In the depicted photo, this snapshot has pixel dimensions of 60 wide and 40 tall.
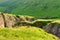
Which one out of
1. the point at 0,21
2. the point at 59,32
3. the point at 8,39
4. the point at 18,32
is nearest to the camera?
the point at 8,39

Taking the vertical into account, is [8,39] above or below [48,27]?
above

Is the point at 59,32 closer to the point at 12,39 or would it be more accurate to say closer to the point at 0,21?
the point at 0,21

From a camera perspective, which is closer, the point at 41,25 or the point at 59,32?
the point at 59,32

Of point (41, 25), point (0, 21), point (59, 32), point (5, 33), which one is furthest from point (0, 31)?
point (41, 25)

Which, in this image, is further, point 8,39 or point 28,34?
point 28,34

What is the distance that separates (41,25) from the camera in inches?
2542

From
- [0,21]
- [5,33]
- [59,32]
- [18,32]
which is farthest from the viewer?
[59,32]

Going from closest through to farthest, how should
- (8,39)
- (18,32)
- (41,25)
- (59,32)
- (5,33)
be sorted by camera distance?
1. (8,39)
2. (5,33)
3. (18,32)
4. (59,32)
5. (41,25)

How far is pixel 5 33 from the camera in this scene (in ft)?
93.9

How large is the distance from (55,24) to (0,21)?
1542cm

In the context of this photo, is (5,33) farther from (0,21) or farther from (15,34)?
(0,21)

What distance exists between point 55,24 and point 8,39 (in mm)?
33190

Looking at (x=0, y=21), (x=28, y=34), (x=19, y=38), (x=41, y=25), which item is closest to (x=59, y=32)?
(x=41, y=25)

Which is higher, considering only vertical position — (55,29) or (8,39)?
(8,39)
